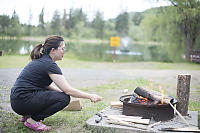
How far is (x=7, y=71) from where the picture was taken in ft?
16.1

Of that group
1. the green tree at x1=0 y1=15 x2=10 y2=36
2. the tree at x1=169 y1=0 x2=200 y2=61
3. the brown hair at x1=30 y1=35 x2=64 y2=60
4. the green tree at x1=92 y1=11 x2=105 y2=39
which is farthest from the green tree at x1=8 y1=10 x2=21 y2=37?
the green tree at x1=92 y1=11 x2=105 y2=39

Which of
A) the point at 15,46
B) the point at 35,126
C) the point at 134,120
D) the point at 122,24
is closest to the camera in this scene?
the point at 35,126

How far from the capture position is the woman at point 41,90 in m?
A: 2.80

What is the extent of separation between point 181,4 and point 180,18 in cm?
49

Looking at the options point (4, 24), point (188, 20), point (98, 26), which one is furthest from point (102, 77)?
point (98, 26)

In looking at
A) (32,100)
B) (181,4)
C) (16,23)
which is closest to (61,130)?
(32,100)

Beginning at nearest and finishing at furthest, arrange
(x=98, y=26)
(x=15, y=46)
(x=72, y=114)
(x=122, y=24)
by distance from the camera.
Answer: (x=72, y=114), (x=15, y=46), (x=98, y=26), (x=122, y=24)

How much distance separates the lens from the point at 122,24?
2259 centimetres

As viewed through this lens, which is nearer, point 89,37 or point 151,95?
point 151,95

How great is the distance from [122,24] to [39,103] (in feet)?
67.2

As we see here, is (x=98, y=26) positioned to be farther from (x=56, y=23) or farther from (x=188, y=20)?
(x=188, y=20)

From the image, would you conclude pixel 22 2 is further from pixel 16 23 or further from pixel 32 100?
pixel 32 100

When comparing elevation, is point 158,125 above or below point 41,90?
below

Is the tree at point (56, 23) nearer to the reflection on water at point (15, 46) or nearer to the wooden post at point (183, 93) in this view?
the reflection on water at point (15, 46)
